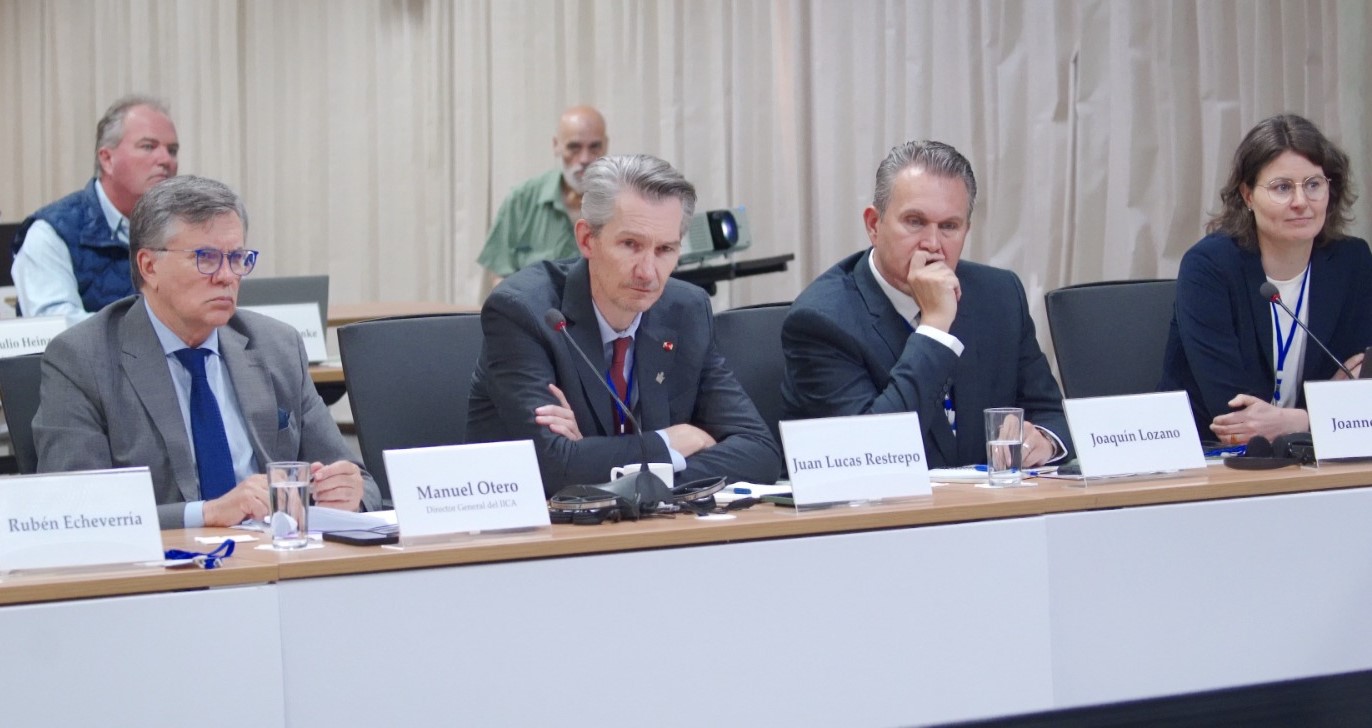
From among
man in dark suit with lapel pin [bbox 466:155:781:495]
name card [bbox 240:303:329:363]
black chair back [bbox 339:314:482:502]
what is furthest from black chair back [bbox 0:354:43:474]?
name card [bbox 240:303:329:363]

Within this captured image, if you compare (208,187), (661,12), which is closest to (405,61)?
(661,12)

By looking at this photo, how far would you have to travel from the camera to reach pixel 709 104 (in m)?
5.25

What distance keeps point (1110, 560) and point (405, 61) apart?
549 cm

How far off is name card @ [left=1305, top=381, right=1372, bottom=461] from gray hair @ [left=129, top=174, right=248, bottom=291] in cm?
173

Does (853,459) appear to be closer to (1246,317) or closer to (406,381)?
(406,381)

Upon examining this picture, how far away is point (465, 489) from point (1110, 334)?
1.79 metres

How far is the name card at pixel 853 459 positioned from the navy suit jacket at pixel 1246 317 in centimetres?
→ 122

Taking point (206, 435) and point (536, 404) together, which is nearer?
point (206, 435)

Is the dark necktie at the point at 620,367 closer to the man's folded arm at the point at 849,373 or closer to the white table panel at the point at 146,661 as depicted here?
the man's folded arm at the point at 849,373

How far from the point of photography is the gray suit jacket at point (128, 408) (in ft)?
7.25

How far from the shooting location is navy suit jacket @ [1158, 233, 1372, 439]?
2.95 metres

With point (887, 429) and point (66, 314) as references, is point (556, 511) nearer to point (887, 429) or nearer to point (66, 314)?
point (887, 429)

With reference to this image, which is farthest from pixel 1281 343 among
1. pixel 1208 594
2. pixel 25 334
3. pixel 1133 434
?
pixel 25 334

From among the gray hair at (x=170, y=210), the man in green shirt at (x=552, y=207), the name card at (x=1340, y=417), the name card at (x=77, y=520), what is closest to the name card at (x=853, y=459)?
the name card at (x=1340, y=417)
